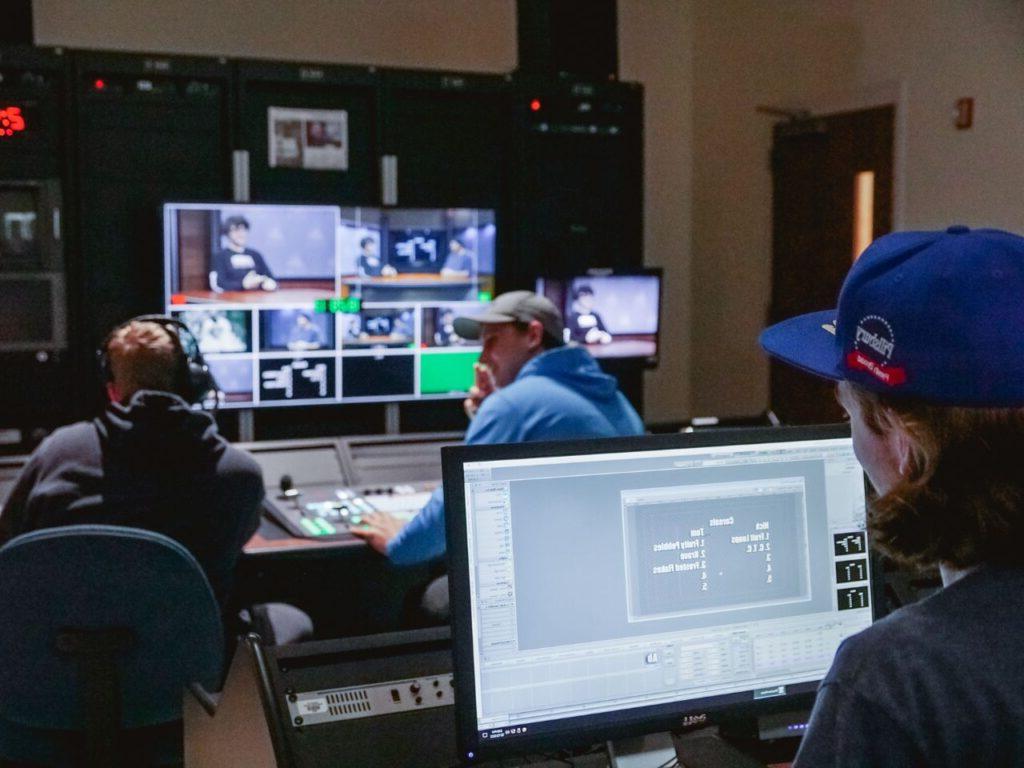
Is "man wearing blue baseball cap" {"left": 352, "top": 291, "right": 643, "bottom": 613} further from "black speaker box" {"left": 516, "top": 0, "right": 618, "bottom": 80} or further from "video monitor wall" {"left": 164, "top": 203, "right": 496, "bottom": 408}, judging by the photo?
"black speaker box" {"left": 516, "top": 0, "right": 618, "bottom": 80}

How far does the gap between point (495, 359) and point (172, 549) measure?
120cm

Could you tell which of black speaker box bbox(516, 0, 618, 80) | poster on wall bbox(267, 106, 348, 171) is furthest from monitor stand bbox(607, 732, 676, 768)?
black speaker box bbox(516, 0, 618, 80)

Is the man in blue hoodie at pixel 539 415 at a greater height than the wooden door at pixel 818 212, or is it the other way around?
the wooden door at pixel 818 212

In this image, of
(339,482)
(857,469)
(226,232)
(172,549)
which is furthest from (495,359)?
(857,469)

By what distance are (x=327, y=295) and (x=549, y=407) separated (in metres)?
1.86

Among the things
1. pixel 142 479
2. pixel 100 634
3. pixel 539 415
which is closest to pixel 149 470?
pixel 142 479

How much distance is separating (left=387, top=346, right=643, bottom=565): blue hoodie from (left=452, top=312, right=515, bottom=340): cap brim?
34cm

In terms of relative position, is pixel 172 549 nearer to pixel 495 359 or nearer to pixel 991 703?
pixel 495 359

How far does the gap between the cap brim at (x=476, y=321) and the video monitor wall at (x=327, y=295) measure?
3.39 feet

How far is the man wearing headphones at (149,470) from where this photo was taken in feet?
7.48

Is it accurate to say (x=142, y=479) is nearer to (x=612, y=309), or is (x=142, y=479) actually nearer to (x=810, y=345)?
(x=810, y=345)

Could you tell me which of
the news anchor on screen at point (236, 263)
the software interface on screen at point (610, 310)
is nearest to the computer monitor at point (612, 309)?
the software interface on screen at point (610, 310)

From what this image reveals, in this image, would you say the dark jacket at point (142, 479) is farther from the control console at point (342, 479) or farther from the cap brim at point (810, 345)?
the cap brim at point (810, 345)

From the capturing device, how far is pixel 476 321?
2955 mm
